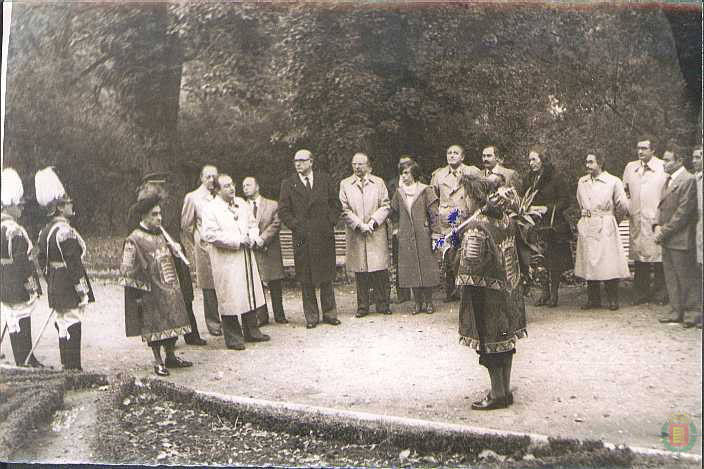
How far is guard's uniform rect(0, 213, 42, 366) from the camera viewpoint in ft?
21.4

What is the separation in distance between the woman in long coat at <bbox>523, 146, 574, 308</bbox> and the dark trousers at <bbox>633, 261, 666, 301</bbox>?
0.54 m

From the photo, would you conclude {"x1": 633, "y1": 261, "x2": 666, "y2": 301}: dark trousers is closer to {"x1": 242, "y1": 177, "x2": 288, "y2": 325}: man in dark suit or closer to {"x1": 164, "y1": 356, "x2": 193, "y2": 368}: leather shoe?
{"x1": 242, "y1": 177, "x2": 288, "y2": 325}: man in dark suit

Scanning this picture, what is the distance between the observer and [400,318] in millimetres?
6383

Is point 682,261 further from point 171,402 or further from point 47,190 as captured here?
point 47,190

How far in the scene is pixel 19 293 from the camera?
6.52 meters

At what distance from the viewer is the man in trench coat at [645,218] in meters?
5.99

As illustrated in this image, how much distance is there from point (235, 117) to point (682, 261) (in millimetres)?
3736

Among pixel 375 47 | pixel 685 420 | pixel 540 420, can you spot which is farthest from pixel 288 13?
pixel 685 420

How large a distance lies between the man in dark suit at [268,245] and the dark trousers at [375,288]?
65 cm

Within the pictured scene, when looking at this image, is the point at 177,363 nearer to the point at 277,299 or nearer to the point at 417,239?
the point at 277,299

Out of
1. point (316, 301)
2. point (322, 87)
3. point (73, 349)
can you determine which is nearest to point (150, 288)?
point (73, 349)

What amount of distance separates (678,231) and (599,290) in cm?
76

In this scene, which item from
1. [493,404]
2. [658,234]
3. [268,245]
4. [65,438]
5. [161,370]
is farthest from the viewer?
[268,245]

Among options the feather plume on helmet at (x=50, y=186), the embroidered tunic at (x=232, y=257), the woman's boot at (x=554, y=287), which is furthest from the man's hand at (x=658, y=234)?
the feather plume on helmet at (x=50, y=186)
